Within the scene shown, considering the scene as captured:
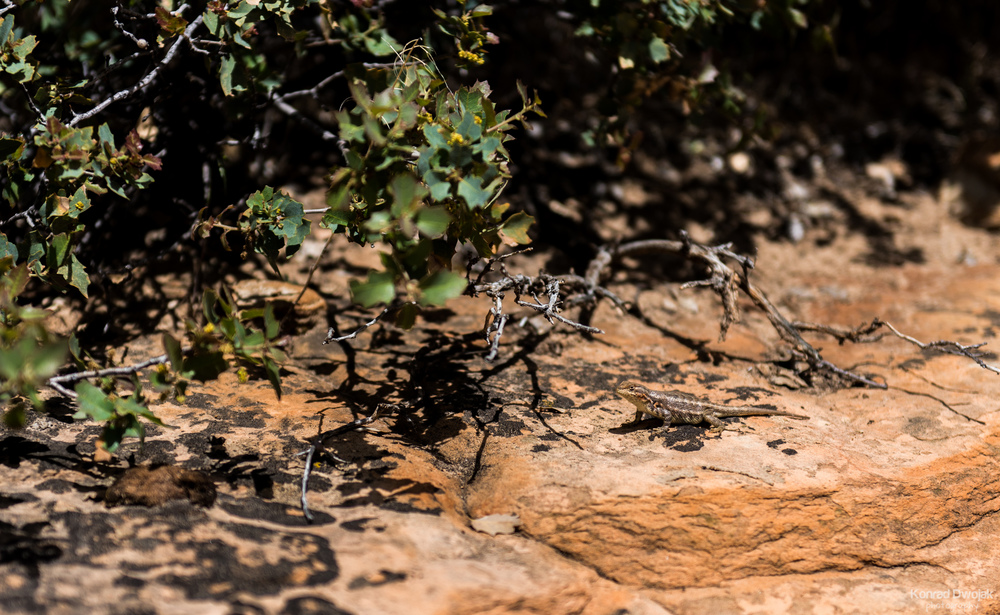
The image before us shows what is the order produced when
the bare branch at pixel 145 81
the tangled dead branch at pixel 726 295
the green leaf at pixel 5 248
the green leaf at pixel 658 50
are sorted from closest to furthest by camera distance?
the green leaf at pixel 5 248, the bare branch at pixel 145 81, the tangled dead branch at pixel 726 295, the green leaf at pixel 658 50

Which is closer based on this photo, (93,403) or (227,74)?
(93,403)

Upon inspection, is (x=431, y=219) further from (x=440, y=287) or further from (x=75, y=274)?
(x=75, y=274)

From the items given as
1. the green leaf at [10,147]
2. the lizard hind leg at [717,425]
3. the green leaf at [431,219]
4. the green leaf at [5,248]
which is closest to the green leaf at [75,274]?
the green leaf at [5,248]

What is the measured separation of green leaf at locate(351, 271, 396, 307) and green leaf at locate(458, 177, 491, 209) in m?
0.31

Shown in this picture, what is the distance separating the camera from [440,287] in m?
1.76

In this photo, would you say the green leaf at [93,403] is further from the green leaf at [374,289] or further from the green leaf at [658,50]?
the green leaf at [658,50]

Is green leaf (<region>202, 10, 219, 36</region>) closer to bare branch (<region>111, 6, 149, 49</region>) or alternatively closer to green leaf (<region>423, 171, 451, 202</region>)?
bare branch (<region>111, 6, 149, 49</region>)

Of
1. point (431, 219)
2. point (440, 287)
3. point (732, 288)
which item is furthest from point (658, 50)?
point (440, 287)

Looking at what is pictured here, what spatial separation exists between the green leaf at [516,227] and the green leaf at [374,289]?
0.55 metres

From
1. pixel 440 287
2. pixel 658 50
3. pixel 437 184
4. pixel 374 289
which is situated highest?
pixel 658 50

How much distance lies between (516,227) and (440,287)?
0.54m

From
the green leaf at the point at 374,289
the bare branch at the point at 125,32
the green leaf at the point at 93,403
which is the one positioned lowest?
the green leaf at the point at 93,403

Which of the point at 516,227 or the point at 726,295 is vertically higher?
the point at 726,295

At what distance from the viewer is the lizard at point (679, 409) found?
2504mm
